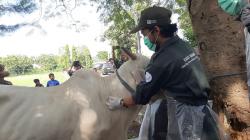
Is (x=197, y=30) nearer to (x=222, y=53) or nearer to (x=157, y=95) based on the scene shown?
(x=222, y=53)

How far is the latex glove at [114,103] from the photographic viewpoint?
4.36 meters

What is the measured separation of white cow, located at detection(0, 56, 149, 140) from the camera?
4.32 meters

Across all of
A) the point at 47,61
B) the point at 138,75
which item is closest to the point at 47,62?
the point at 47,61

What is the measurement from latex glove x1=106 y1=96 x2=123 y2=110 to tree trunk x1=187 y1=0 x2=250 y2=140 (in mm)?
1062

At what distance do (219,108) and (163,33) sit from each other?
1418 mm

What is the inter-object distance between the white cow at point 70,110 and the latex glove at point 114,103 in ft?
0.18

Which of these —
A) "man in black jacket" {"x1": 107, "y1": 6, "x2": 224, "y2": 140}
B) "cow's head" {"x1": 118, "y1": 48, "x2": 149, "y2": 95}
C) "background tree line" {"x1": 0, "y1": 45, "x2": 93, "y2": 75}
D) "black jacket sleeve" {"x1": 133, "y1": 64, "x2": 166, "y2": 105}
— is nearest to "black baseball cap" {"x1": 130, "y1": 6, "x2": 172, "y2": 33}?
"man in black jacket" {"x1": 107, "y1": 6, "x2": 224, "y2": 140}

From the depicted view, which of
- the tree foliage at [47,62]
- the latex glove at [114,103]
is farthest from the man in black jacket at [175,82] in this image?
the tree foliage at [47,62]

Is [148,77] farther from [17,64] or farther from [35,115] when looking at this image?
[17,64]

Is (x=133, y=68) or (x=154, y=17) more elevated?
(x=154, y=17)

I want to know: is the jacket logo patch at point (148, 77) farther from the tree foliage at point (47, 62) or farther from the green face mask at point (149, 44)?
the tree foliage at point (47, 62)

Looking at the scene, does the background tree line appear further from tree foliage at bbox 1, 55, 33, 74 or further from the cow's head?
the cow's head

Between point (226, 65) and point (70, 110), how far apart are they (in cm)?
165

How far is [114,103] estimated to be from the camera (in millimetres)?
4379
